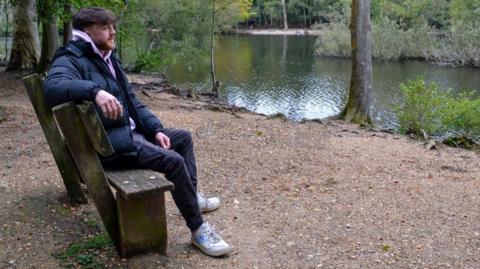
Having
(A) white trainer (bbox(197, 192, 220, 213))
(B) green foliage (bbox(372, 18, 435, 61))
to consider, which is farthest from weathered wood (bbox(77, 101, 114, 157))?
(B) green foliage (bbox(372, 18, 435, 61))

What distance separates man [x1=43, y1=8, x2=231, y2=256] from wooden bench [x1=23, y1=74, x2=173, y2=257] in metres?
0.08

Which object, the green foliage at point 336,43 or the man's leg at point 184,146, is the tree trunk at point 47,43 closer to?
the man's leg at point 184,146

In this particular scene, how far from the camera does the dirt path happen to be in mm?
3459

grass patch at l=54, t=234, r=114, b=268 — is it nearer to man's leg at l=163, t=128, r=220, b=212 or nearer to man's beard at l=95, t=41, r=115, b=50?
man's leg at l=163, t=128, r=220, b=212

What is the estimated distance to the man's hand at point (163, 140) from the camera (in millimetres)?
3512

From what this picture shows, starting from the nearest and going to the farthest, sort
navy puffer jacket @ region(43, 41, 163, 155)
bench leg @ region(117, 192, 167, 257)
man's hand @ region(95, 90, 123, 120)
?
1. man's hand @ region(95, 90, 123, 120)
2. navy puffer jacket @ region(43, 41, 163, 155)
3. bench leg @ region(117, 192, 167, 257)

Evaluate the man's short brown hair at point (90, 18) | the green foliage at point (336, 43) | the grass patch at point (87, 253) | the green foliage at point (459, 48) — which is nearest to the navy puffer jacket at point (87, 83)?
the man's short brown hair at point (90, 18)

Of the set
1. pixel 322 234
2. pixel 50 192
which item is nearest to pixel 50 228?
pixel 50 192

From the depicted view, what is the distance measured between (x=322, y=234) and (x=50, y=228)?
6.35 feet

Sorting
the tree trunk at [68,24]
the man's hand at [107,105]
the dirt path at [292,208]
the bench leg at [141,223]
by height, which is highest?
the tree trunk at [68,24]

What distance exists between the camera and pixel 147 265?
10.4ft

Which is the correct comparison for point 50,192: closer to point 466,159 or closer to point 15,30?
point 466,159

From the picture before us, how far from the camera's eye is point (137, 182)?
2971 mm

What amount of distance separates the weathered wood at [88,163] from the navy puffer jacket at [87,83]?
97 mm
